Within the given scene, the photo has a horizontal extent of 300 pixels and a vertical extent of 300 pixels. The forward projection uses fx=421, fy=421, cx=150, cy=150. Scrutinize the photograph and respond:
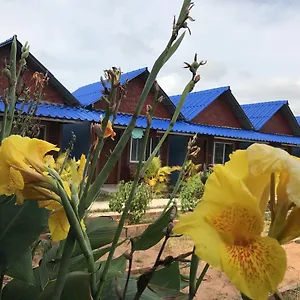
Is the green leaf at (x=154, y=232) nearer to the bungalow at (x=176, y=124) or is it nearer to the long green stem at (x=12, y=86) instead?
the long green stem at (x=12, y=86)

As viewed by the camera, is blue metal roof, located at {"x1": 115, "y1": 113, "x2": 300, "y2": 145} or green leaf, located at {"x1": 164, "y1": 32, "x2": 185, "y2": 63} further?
blue metal roof, located at {"x1": 115, "y1": 113, "x2": 300, "y2": 145}

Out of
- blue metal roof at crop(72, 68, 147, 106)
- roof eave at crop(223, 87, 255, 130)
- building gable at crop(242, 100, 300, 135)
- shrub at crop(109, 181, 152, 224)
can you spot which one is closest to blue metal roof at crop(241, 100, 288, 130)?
building gable at crop(242, 100, 300, 135)

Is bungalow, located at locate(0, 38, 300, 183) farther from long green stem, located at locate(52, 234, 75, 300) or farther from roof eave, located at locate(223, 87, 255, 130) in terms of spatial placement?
long green stem, located at locate(52, 234, 75, 300)

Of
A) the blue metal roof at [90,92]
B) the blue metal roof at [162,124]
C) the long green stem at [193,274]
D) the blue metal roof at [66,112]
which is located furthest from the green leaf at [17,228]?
the blue metal roof at [90,92]

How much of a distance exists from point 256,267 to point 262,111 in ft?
60.1

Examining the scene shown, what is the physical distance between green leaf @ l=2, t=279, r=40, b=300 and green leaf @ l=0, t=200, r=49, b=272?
0.14 feet

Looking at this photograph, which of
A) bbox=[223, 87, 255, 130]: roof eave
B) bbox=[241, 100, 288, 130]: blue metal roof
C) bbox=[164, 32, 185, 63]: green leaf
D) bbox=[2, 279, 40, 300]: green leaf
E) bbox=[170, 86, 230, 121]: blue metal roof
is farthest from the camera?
bbox=[241, 100, 288, 130]: blue metal roof

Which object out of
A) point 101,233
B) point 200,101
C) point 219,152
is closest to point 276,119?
point 219,152

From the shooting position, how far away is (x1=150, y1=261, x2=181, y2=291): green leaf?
0.65 m

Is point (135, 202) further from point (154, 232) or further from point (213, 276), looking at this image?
point (154, 232)

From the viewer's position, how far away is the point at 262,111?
18.0 metres

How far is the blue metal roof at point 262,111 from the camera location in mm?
17109

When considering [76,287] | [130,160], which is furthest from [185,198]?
[76,287]

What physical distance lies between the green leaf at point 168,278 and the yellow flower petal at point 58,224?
0.57 feet
